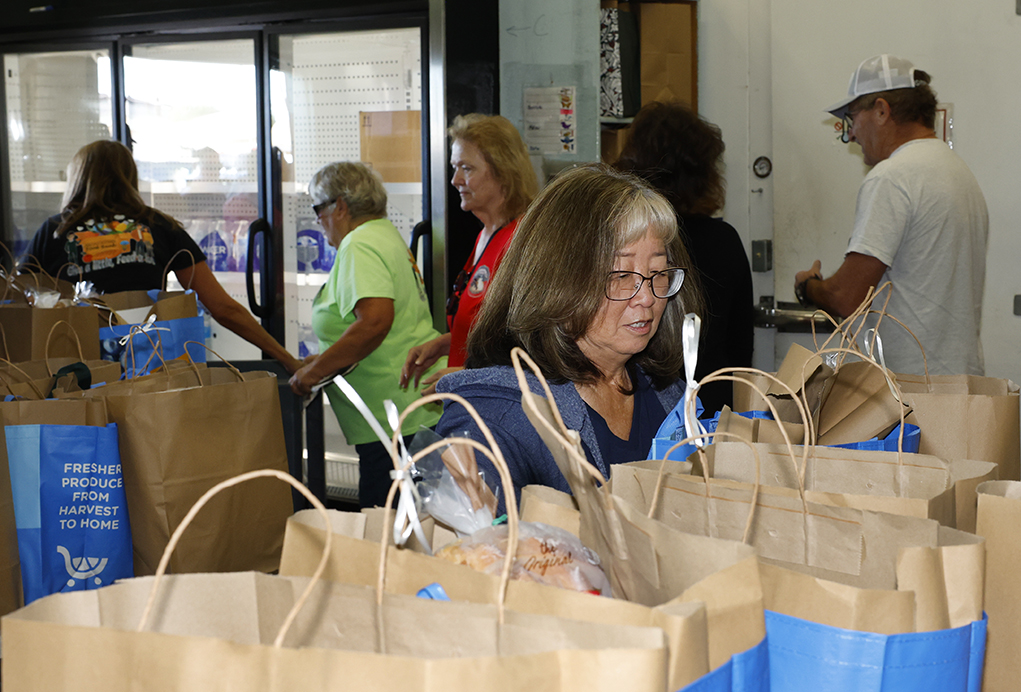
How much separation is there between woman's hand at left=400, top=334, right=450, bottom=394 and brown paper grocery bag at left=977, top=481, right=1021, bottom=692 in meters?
2.00

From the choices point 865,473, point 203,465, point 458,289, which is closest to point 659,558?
point 865,473

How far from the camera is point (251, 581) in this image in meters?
0.66

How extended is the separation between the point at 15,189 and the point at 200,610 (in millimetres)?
4372

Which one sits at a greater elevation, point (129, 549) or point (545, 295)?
point (545, 295)

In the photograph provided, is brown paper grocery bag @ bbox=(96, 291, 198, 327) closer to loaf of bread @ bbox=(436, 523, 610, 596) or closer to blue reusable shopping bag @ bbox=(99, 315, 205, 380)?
blue reusable shopping bag @ bbox=(99, 315, 205, 380)

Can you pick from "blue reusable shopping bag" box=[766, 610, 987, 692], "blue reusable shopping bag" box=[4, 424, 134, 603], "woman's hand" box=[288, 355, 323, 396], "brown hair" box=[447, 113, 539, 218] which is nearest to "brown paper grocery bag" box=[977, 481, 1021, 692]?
"blue reusable shopping bag" box=[766, 610, 987, 692]

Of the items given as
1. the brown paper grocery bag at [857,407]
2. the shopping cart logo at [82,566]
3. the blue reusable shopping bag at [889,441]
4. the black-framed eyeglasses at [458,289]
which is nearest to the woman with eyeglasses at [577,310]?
the blue reusable shopping bag at [889,441]

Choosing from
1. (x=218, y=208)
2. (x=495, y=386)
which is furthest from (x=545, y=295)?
(x=218, y=208)

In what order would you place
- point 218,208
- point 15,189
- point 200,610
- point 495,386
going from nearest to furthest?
point 200,610 < point 495,386 < point 218,208 < point 15,189

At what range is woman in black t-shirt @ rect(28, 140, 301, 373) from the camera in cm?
263

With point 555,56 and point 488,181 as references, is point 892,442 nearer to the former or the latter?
point 488,181

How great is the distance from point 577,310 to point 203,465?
2.37 ft

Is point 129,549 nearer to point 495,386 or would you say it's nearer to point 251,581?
point 495,386

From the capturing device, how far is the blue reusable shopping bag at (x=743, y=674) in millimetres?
599
